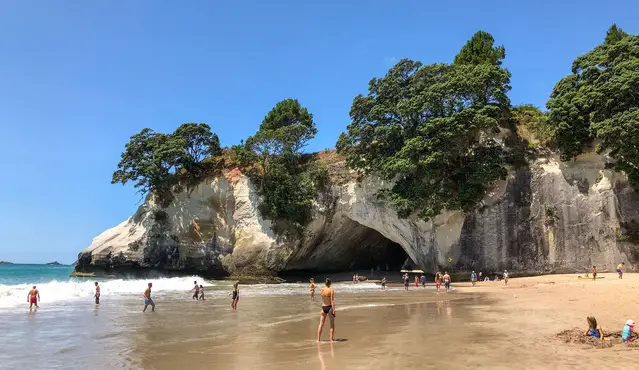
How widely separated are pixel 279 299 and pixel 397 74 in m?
18.6

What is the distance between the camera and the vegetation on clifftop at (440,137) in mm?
23734

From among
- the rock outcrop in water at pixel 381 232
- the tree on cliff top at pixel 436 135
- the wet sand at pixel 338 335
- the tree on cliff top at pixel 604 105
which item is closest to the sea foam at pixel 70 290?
the rock outcrop in water at pixel 381 232

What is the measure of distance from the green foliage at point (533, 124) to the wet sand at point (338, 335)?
11.8 m

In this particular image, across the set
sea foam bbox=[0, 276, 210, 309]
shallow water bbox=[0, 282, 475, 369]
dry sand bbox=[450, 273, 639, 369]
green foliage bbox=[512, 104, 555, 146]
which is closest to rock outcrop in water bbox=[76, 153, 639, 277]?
green foliage bbox=[512, 104, 555, 146]

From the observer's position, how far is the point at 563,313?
1228 cm

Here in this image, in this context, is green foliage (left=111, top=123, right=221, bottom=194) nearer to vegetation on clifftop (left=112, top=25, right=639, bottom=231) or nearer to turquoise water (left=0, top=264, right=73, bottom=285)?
vegetation on clifftop (left=112, top=25, right=639, bottom=231)

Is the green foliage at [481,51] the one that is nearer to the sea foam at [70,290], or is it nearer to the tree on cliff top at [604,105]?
the tree on cliff top at [604,105]

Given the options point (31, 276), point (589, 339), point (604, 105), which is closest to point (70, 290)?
point (589, 339)

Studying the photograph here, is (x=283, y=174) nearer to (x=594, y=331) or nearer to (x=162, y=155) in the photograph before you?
(x=162, y=155)

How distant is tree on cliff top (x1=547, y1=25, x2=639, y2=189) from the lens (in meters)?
22.2

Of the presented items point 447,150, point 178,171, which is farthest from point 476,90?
point 178,171

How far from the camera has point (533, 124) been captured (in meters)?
28.6

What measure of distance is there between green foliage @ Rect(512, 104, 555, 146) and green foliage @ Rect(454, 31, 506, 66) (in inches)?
215

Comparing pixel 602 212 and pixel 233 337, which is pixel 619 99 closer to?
pixel 602 212
